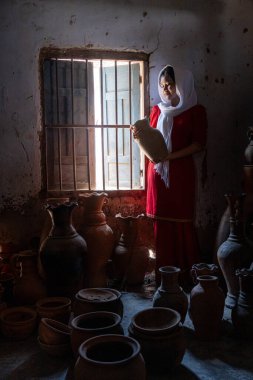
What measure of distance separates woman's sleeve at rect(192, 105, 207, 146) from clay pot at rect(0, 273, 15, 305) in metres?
2.14

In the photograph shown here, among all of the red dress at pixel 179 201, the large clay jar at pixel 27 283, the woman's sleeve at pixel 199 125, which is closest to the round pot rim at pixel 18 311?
the large clay jar at pixel 27 283

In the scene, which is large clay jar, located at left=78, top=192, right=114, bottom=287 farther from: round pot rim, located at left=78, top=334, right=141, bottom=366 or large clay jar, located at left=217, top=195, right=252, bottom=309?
round pot rim, located at left=78, top=334, right=141, bottom=366

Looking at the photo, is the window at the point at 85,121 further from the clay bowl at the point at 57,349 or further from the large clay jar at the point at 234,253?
the clay bowl at the point at 57,349

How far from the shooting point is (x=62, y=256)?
3406mm

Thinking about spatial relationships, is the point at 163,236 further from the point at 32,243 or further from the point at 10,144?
the point at 10,144

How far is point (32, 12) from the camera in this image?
4039 mm

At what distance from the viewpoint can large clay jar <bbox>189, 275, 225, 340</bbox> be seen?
114 inches

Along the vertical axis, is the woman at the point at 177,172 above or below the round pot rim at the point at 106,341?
above

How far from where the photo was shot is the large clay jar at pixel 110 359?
6.62 feet

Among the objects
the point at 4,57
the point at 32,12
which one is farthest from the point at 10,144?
the point at 32,12

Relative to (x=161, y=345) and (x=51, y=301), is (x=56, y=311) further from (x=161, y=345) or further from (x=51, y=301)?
(x=161, y=345)

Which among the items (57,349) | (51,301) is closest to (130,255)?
(51,301)

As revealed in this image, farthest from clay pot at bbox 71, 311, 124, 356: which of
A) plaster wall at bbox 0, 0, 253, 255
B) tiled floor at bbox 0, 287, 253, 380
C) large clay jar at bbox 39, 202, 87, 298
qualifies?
plaster wall at bbox 0, 0, 253, 255

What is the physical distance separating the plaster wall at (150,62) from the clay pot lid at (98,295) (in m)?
1.41
